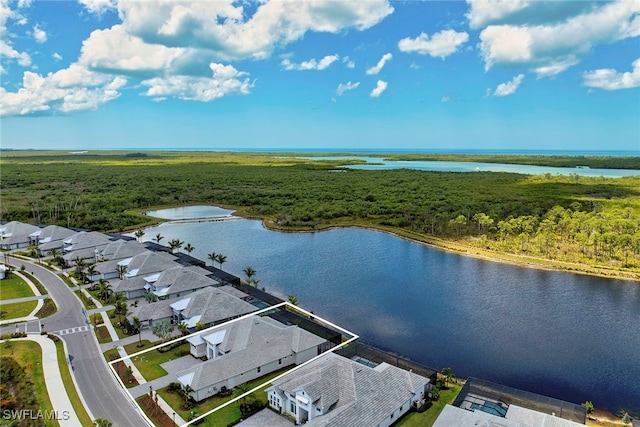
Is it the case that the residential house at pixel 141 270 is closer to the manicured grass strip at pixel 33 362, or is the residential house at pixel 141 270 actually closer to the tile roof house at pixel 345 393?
the manicured grass strip at pixel 33 362

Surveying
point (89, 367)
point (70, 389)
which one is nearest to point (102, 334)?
point (89, 367)

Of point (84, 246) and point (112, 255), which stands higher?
point (84, 246)

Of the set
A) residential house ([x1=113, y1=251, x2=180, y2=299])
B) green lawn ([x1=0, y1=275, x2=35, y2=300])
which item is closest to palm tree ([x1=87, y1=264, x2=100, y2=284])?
residential house ([x1=113, y1=251, x2=180, y2=299])

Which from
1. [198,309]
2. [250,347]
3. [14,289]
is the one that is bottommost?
[14,289]

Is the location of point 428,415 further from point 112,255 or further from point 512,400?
point 112,255

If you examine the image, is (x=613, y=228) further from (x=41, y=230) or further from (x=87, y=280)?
(x=41, y=230)

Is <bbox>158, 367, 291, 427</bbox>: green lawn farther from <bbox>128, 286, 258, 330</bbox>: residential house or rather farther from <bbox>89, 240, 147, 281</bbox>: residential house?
<bbox>89, 240, 147, 281</bbox>: residential house

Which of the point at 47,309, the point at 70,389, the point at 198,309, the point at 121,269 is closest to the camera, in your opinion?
the point at 70,389
